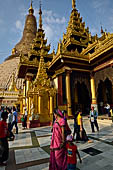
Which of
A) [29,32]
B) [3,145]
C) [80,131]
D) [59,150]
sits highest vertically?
[29,32]

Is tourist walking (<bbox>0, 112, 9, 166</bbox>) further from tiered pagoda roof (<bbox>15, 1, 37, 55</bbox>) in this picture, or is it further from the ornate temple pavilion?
tiered pagoda roof (<bbox>15, 1, 37, 55</bbox>)

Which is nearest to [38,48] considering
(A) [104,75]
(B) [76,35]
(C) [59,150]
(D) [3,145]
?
(B) [76,35]

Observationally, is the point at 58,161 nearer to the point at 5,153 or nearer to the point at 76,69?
the point at 5,153

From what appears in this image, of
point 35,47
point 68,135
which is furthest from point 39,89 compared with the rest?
point 35,47

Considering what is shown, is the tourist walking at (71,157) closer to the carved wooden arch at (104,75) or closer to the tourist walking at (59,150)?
the tourist walking at (59,150)

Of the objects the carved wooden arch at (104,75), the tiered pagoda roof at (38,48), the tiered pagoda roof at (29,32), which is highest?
the tiered pagoda roof at (29,32)

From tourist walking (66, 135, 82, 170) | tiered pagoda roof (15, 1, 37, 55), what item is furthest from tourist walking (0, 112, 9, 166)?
tiered pagoda roof (15, 1, 37, 55)

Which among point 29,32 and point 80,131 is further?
point 29,32

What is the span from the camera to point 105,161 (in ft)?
9.28

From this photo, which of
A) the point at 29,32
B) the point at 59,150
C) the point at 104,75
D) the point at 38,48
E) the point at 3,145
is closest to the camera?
the point at 59,150

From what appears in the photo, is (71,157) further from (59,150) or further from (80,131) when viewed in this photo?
(80,131)

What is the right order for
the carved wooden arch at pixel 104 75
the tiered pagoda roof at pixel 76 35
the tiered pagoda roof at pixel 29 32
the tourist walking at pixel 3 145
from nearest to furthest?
1. the tourist walking at pixel 3 145
2. the carved wooden arch at pixel 104 75
3. the tiered pagoda roof at pixel 76 35
4. the tiered pagoda roof at pixel 29 32

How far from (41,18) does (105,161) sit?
79.6 ft

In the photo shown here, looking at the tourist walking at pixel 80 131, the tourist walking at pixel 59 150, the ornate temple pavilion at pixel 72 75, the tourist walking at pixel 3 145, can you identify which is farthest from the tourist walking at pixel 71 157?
the ornate temple pavilion at pixel 72 75
